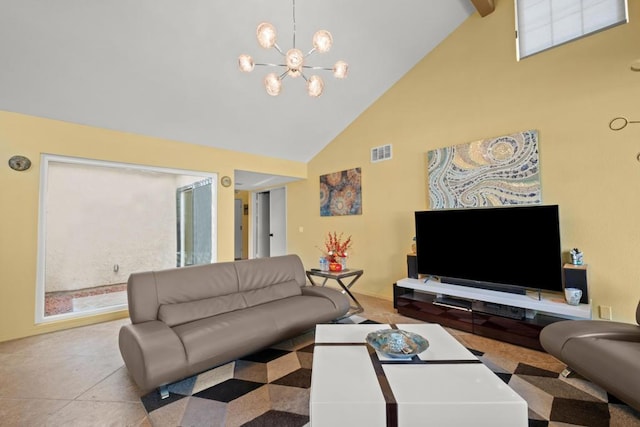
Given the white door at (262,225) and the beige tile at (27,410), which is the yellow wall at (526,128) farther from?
the beige tile at (27,410)

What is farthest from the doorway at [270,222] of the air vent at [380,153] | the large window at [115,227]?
the air vent at [380,153]

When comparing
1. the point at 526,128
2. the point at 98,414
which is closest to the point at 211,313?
the point at 98,414

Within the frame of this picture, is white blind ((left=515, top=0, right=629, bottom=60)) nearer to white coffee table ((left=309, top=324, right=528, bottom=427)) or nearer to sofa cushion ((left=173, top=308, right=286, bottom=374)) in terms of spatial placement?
white coffee table ((left=309, top=324, right=528, bottom=427))

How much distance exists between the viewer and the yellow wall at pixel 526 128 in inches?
98.4

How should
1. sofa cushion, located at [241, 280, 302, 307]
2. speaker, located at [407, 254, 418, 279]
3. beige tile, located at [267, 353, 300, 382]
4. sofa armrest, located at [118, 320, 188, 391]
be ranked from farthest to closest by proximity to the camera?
speaker, located at [407, 254, 418, 279]
sofa cushion, located at [241, 280, 302, 307]
beige tile, located at [267, 353, 300, 382]
sofa armrest, located at [118, 320, 188, 391]

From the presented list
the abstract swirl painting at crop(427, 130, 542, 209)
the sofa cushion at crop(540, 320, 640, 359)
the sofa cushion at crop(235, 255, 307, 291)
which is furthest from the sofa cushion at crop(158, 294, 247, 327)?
the abstract swirl painting at crop(427, 130, 542, 209)

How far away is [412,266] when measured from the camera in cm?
364

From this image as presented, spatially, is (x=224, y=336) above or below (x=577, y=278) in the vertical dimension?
below

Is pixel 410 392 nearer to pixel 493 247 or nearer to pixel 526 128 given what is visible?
pixel 493 247

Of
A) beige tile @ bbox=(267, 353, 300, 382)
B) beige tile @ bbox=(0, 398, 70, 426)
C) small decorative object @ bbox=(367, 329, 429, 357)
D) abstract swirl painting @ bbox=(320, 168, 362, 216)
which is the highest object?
abstract swirl painting @ bbox=(320, 168, 362, 216)

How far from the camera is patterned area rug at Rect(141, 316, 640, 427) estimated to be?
1.65 m

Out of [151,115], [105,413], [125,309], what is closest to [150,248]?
[125,309]

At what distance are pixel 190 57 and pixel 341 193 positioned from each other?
Answer: 2.87 metres

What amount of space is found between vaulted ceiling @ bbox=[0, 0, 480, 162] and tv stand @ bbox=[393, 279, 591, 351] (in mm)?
2916
